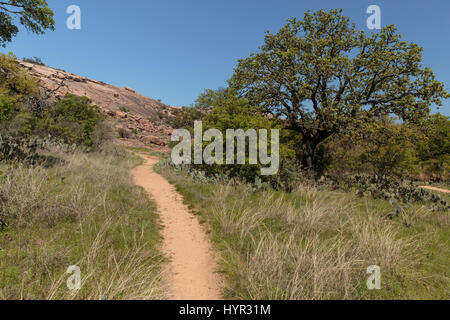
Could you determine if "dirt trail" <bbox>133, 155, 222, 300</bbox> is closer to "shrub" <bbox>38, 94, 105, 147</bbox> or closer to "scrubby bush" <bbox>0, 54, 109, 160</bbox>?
"scrubby bush" <bbox>0, 54, 109, 160</bbox>

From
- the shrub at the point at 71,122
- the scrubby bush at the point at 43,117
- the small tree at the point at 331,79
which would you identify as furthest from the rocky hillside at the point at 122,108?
the small tree at the point at 331,79

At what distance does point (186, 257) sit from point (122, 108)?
56.8 m

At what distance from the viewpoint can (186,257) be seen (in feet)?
15.0

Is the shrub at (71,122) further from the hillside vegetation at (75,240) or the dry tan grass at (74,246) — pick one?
the dry tan grass at (74,246)

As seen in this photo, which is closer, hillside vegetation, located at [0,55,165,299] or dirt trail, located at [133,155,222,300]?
hillside vegetation, located at [0,55,165,299]

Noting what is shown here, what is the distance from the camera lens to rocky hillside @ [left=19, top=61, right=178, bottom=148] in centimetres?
3984

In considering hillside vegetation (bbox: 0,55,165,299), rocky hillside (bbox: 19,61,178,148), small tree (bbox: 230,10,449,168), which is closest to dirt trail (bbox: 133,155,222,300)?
hillside vegetation (bbox: 0,55,165,299)

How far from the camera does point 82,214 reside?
5.22 m

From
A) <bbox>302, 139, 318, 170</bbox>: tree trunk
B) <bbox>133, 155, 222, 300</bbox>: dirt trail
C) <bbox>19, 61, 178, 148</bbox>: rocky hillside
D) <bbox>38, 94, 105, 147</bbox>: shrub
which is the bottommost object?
<bbox>133, 155, 222, 300</bbox>: dirt trail

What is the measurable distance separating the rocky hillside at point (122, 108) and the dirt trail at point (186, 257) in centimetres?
3110

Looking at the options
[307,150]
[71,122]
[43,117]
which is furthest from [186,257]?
[71,122]

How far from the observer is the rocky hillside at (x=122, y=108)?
3984 centimetres

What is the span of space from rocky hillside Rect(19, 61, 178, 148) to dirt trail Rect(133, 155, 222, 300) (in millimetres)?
31102
